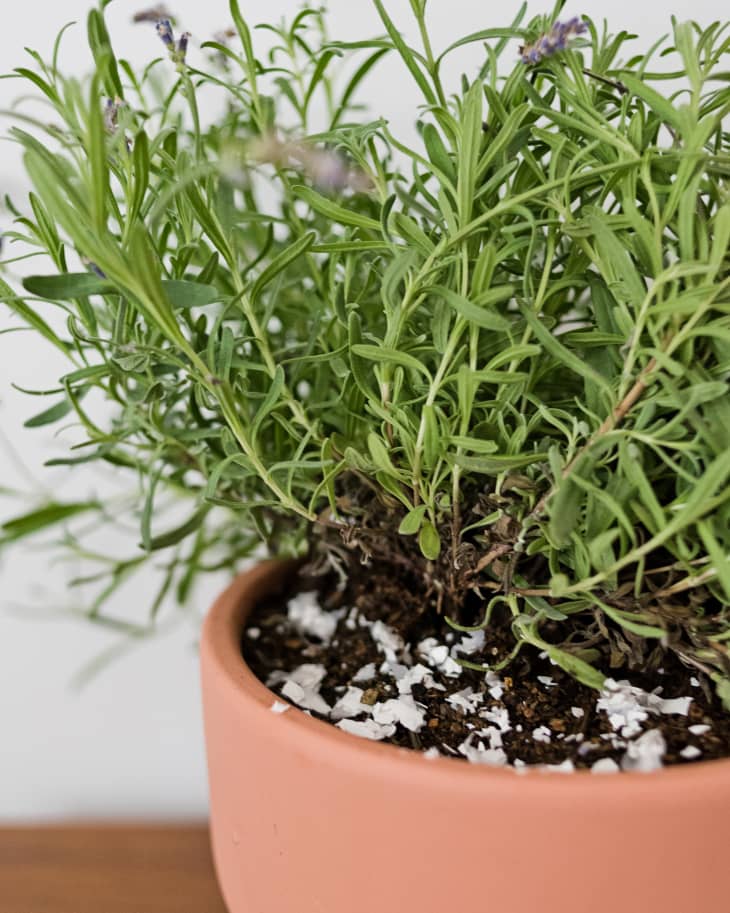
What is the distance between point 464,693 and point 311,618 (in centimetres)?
14

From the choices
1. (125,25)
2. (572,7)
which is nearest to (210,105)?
(125,25)

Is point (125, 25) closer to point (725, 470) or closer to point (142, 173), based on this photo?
point (142, 173)

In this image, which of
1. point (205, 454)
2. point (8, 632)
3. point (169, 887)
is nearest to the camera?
point (205, 454)

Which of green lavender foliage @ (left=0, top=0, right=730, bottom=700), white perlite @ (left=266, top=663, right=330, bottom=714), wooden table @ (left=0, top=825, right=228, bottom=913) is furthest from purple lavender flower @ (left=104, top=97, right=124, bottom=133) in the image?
wooden table @ (left=0, top=825, right=228, bottom=913)

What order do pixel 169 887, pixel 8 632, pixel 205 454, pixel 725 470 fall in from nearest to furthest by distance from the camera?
pixel 725 470
pixel 205 454
pixel 169 887
pixel 8 632

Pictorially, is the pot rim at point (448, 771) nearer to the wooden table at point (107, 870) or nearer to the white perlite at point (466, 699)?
the white perlite at point (466, 699)

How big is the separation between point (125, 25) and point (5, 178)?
0.16 m

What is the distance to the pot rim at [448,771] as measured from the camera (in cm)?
36

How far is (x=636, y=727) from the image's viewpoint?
0.42 meters

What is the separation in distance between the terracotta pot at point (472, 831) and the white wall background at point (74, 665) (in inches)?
16.5

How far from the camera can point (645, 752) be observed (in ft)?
1.29

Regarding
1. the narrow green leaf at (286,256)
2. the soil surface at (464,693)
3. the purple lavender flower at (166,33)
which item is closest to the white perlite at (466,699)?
the soil surface at (464,693)

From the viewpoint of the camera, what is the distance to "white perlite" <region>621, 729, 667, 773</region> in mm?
389

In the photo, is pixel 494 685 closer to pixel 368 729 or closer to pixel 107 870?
pixel 368 729
